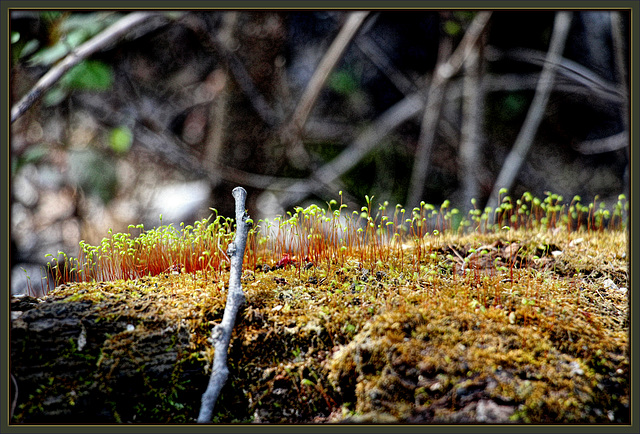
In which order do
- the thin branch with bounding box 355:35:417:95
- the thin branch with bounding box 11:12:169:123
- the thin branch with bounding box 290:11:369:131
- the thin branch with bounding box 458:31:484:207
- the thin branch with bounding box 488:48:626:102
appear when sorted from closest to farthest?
the thin branch with bounding box 11:12:169:123 < the thin branch with bounding box 290:11:369:131 < the thin branch with bounding box 488:48:626:102 < the thin branch with bounding box 458:31:484:207 < the thin branch with bounding box 355:35:417:95

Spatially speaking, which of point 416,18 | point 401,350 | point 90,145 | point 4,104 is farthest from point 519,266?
point 90,145

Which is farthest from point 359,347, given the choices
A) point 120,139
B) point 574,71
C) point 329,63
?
point 574,71

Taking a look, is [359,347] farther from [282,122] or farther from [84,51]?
[282,122]

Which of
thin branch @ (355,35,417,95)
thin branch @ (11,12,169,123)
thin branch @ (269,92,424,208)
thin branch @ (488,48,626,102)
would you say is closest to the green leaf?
thin branch @ (11,12,169,123)

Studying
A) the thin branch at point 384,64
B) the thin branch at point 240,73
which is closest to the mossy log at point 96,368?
the thin branch at point 240,73

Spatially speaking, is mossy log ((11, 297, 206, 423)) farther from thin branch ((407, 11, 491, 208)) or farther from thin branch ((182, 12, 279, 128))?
thin branch ((407, 11, 491, 208))

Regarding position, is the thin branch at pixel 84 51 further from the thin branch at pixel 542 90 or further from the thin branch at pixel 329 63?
the thin branch at pixel 542 90

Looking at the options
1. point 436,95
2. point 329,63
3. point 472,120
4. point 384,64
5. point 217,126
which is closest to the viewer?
point 329,63
